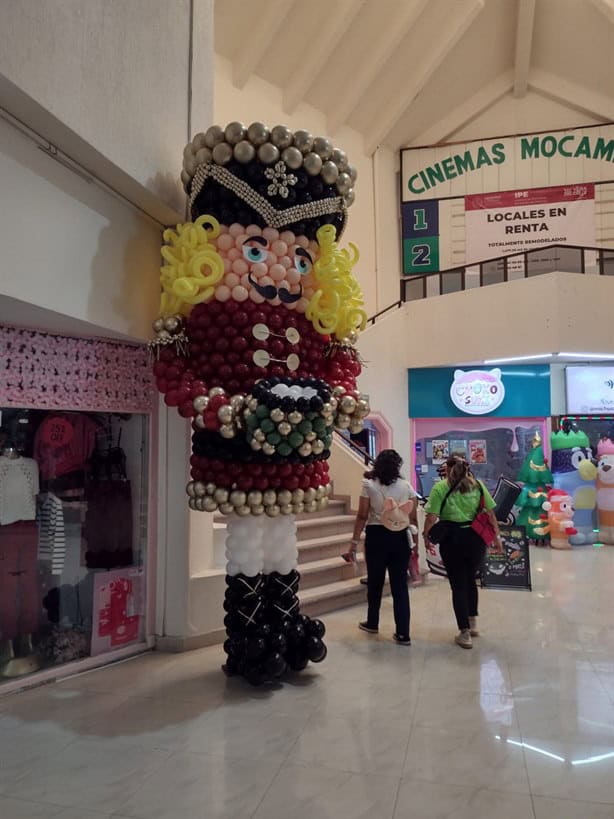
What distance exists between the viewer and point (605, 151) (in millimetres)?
10930

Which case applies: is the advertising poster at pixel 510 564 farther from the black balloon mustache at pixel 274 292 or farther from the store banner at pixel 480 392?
the black balloon mustache at pixel 274 292

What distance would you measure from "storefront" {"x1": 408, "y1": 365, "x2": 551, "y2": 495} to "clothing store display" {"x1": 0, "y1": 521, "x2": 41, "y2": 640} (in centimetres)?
667

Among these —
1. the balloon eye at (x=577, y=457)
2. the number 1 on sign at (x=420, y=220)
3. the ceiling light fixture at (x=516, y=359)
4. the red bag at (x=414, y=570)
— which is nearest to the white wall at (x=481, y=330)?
the ceiling light fixture at (x=516, y=359)

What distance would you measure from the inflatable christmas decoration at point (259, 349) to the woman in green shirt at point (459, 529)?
1121mm

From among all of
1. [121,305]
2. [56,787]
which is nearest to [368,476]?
[121,305]

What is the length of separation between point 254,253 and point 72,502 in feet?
6.69

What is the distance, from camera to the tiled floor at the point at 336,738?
2.21m

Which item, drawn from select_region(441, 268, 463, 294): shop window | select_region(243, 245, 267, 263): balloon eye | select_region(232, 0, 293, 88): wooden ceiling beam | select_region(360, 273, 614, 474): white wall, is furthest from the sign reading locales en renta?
select_region(243, 245, 267, 263): balloon eye

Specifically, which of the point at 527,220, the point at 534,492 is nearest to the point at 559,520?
the point at 534,492

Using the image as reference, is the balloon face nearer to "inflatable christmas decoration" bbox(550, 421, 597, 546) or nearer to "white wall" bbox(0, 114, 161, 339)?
"white wall" bbox(0, 114, 161, 339)

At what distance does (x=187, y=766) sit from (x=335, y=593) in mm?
2647

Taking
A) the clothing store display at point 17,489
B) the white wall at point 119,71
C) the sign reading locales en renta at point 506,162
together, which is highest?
the sign reading locales en renta at point 506,162

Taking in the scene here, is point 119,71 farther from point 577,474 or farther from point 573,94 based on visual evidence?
point 573,94

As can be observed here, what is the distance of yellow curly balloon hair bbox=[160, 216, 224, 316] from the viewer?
127 inches
